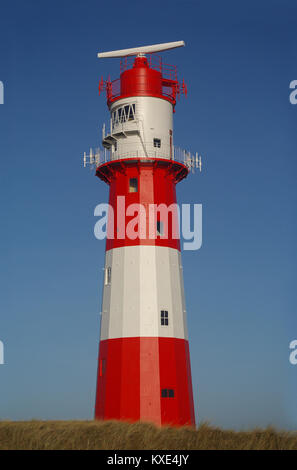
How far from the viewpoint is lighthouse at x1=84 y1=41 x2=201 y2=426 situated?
49.8 meters

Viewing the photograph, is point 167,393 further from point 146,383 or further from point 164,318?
point 164,318

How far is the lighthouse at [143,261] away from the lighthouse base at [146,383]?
0.06 meters

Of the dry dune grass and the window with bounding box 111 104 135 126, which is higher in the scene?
the window with bounding box 111 104 135 126

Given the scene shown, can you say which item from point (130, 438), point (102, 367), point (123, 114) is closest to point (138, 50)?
point (123, 114)

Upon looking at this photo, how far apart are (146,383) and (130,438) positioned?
40.9 ft

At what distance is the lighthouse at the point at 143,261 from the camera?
49.8 meters

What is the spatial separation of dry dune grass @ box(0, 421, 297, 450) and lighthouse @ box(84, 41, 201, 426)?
34.5 feet

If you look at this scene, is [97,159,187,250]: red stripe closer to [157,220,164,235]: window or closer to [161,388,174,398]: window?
[157,220,164,235]: window

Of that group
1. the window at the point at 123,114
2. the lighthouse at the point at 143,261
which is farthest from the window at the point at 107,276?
the window at the point at 123,114

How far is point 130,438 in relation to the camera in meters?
36.9

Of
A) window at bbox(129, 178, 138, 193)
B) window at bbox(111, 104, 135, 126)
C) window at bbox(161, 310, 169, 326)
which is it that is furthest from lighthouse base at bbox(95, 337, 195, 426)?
window at bbox(111, 104, 135, 126)

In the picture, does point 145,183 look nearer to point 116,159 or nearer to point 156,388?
point 116,159
